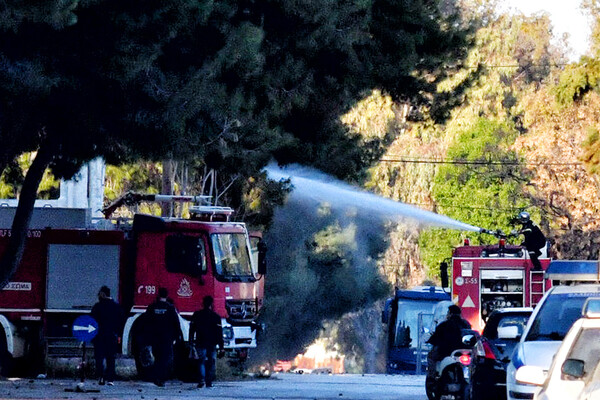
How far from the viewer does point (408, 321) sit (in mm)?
41625

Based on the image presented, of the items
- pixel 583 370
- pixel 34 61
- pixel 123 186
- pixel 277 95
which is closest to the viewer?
pixel 583 370

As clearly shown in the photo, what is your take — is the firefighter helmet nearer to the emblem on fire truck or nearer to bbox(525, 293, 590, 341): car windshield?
the emblem on fire truck

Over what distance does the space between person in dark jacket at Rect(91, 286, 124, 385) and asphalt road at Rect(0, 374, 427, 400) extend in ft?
1.32

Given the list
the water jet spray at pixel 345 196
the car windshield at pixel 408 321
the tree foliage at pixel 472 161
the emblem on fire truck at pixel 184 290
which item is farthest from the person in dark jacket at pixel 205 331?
the tree foliage at pixel 472 161

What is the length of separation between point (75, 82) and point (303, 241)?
127ft

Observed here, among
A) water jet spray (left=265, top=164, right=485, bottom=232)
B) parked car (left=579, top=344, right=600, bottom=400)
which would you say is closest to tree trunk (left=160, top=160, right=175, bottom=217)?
water jet spray (left=265, top=164, right=485, bottom=232)

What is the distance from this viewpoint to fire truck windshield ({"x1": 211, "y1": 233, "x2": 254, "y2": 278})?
27125 millimetres

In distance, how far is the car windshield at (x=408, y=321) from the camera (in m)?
41.4

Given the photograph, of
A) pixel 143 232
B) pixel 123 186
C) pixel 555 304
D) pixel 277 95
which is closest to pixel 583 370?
pixel 555 304

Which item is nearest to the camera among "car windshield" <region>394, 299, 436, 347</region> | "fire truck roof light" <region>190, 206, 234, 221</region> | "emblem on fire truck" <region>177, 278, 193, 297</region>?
"emblem on fire truck" <region>177, 278, 193, 297</region>

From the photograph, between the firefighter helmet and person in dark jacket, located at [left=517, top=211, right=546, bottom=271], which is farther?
person in dark jacket, located at [left=517, top=211, right=546, bottom=271]

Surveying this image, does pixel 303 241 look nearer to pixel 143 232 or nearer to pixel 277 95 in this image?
pixel 143 232

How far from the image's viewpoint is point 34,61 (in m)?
16.5

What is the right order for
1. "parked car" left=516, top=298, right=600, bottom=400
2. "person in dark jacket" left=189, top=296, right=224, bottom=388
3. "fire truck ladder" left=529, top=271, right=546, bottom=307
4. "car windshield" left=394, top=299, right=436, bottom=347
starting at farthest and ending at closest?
"car windshield" left=394, top=299, right=436, bottom=347
"fire truck ladder" left=529, top=271, right=546, bottom=307
"person in dark jacket" left=189, top=296, right=224, bottom=388
"parked car" left=516, top=298, right=600, bottom=400
